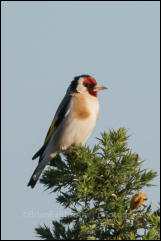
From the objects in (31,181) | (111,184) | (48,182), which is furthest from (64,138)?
(111,184)

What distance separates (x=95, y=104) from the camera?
748cm

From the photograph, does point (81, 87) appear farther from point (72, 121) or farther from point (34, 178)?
point (34, 178)

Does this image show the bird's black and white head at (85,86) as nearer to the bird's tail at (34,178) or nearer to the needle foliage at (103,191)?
the bird's tail at (34,178)

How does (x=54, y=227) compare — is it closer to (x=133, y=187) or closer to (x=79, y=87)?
(x=133, y=187)

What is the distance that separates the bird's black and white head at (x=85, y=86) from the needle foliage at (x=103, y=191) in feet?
8.65

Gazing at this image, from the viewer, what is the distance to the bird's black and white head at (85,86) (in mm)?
7754

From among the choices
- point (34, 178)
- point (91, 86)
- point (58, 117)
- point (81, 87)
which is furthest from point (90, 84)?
point (34, 178)

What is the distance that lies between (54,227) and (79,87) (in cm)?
412

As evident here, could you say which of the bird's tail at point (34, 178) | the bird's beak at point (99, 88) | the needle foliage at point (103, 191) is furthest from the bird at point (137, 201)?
the bird's beak at point (99, 88)

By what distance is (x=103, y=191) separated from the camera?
436 cm

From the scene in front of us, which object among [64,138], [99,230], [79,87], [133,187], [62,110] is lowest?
[99,230]

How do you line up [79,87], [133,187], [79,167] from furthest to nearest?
[79,87]
[79,167]
[133,187]

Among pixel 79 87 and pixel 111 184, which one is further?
pixel 79 87

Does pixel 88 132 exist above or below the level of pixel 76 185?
above
